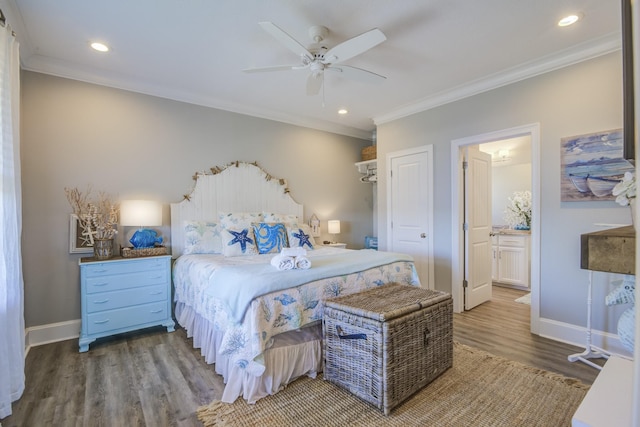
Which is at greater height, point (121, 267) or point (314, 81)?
point (314, 81)

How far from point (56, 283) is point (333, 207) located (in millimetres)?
3563

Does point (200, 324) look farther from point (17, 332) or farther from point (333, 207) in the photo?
point (333, 207)

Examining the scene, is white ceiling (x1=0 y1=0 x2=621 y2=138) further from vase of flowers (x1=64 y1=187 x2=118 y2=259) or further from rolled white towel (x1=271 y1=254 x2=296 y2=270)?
rolled white towel (x1=271 y1=254 x2=296 y2=270)

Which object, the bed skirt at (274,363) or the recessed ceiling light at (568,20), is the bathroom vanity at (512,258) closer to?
the recessed ceiling light at (568,20)

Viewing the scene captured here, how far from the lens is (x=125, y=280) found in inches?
113

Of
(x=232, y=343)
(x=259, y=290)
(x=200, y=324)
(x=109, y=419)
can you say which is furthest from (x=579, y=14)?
(x=109, y=419)

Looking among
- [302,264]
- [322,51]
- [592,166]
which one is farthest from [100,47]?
[592,166]

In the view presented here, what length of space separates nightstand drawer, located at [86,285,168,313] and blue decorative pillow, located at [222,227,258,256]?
73cm

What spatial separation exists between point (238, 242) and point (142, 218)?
97 centimetres

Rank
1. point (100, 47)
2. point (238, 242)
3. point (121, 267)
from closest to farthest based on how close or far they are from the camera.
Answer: point (100, 47) < point (121, 267) < point (238, 242)

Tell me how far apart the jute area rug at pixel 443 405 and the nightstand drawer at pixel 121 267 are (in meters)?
1.62

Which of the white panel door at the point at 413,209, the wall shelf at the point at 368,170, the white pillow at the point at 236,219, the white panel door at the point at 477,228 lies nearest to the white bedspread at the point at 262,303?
the white pillow at the point at 236,219

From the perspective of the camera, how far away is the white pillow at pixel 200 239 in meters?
3.33

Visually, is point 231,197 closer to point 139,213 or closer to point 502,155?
point 139,213
